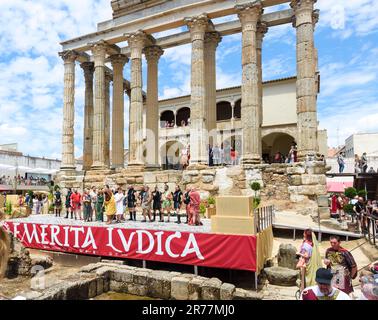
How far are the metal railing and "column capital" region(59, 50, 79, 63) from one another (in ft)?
62.8

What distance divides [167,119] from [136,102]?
14.9 m

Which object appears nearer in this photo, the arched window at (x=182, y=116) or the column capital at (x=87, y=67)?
the column capital at (x=87, y=67)

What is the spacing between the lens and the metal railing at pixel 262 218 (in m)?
8.70

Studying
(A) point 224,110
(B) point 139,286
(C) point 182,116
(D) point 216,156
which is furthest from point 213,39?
(B) point 139,286

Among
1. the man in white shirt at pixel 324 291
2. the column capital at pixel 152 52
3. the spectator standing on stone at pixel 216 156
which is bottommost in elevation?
the man in white shirt at pixel 324 291

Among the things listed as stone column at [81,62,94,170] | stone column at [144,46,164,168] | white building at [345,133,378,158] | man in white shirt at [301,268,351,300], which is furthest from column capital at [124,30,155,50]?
white building at [345,133,378,158]

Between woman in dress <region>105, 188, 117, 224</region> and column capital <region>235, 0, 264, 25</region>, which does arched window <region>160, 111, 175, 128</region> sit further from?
woman in dress <region>105, 188, 117, 224</region>

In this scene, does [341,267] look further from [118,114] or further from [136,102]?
[118,114]

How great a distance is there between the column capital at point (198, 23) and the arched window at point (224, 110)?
13.4 meters

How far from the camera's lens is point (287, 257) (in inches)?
369

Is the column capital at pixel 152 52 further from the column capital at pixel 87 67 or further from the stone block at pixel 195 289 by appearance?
the stone block at pixel 195 289

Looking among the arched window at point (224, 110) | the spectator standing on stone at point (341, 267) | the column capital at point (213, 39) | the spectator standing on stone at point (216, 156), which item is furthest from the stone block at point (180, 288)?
the arched window at point (224, 110)
